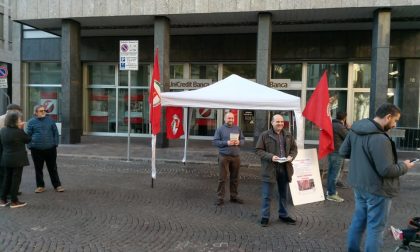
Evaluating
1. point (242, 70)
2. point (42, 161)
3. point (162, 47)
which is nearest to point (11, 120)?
point (42, 161)

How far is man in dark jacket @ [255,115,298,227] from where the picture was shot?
19.6 feet

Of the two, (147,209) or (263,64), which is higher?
(263,64)

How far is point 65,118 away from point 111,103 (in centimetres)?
435

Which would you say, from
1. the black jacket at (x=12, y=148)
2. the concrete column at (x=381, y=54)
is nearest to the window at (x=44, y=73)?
the black jacket at (x=12, y=148)

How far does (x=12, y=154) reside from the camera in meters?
6.79

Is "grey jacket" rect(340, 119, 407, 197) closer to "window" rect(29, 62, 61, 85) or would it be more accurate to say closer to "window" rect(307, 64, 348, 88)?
"window" rect(307, 64, 348, 88)

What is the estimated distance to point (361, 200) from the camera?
4.34m

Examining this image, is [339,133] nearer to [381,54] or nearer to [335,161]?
[335,161]

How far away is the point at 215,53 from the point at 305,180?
448 inches

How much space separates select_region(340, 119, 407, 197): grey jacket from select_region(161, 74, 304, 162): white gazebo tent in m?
3.66

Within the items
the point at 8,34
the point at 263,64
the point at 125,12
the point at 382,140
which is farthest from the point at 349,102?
the point at 8,34

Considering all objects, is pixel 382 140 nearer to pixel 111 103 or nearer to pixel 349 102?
pixel 349 102

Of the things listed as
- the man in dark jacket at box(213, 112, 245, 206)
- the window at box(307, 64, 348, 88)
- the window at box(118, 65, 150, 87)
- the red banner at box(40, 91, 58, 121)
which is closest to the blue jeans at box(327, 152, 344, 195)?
the man in dark jacket at box(213, 112, 245, 206)

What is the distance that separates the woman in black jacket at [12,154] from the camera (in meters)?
6.77
